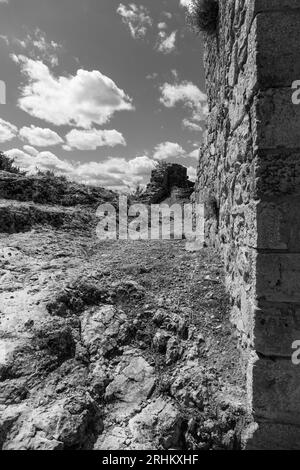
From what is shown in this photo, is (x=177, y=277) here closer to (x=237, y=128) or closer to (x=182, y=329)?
(x=182, y=329)

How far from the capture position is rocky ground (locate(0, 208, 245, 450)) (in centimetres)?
270

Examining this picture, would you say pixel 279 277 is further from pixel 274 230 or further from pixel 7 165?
pixel 7 165

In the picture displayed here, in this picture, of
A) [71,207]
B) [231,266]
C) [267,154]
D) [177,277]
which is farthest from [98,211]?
[267,154]

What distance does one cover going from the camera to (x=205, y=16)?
4.66 m

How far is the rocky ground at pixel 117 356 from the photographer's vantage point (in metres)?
2.70

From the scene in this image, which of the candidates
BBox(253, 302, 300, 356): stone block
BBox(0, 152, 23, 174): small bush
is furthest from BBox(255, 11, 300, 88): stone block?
BBox(0, 152, 23, 174): small bush

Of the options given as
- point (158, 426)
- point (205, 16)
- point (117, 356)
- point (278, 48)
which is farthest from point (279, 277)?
point (205, 16)

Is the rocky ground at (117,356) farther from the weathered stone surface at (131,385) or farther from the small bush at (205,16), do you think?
the small bush at (205,16)

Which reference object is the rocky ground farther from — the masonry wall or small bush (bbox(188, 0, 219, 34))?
small bush (bbox(188, 0, 219, 34))

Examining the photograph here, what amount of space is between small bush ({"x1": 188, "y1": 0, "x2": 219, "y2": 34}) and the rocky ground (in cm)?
326

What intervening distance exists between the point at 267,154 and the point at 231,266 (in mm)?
1345

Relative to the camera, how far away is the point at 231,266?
361cm
